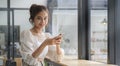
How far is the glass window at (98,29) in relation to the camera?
2.20 meters

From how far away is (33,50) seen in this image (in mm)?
1608

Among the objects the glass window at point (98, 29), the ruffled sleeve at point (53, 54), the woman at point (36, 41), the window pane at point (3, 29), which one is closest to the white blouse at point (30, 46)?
the woman at point (36, 41)

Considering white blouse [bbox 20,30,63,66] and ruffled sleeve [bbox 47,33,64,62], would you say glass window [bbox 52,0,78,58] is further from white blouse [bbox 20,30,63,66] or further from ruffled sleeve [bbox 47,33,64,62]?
white blouse [bbox 20,30,63,66]

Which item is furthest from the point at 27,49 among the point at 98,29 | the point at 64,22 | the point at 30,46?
the point at 64,22

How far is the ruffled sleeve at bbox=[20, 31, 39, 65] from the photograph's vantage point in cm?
159

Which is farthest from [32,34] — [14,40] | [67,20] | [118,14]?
[14,40]

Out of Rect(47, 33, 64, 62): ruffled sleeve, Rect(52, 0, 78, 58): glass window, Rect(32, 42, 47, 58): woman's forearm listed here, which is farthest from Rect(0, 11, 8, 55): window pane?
Rect(32, 42, 47, 58): woman's forearm

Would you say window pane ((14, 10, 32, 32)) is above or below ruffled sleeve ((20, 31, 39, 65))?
above

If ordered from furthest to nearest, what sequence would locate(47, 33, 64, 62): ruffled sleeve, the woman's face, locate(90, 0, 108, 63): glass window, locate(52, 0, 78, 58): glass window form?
locate(52, 0, 78, 58): glass window → locate(90, 0, 108, 63): glass window → locate(47, 33, 64, 62): ruffled sleeve → the woman's face

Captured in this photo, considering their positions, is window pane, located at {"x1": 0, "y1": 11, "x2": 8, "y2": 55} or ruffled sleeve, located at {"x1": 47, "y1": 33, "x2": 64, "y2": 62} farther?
window pane, located at {"x1": 0, "y1": 11, "x2": 8, "y2": 55}

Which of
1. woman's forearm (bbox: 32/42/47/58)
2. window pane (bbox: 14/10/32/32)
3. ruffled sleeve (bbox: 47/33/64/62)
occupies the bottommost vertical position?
ruffled sleeve (bbox: 47/33/64/62)

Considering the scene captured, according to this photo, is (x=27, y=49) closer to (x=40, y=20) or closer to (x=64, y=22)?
(x=40, y=20)

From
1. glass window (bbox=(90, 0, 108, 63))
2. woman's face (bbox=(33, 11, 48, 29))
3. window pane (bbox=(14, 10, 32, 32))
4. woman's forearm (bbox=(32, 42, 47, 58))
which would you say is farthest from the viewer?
window pane (bbox=(14, 10, 32, 32))

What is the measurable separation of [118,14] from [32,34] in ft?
2.16
